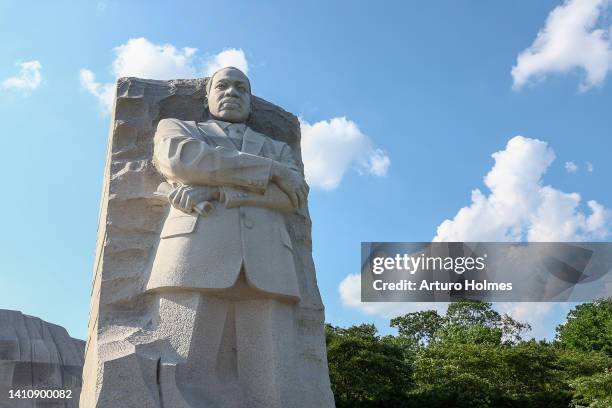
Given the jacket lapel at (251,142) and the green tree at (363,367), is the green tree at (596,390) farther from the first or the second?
the jacket lapel at (251,142)

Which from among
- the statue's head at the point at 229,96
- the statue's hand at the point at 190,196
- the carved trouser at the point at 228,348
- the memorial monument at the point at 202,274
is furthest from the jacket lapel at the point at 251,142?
the carved trouser at the point at 228,348

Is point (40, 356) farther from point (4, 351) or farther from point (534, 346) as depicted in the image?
point (534, 346)

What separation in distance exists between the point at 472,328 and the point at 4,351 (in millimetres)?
22002

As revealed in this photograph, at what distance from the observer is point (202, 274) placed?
Result: 15.6 feet

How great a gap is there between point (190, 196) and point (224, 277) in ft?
2.24

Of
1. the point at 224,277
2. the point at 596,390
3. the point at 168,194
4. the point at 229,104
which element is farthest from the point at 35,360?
the point at 596,390

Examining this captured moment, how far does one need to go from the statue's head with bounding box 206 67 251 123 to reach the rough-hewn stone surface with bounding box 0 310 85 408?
5.79 metres

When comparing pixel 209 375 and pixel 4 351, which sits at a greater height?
pixel 4 351

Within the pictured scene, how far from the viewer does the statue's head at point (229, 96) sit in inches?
227

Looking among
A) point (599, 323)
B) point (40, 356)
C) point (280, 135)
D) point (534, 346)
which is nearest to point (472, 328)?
point (599, 323)

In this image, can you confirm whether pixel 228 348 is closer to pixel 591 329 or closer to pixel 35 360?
pixel 35 360

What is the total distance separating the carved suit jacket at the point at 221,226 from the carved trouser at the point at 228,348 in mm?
122

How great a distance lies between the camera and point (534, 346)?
20.4 m

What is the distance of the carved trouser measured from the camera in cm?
468
